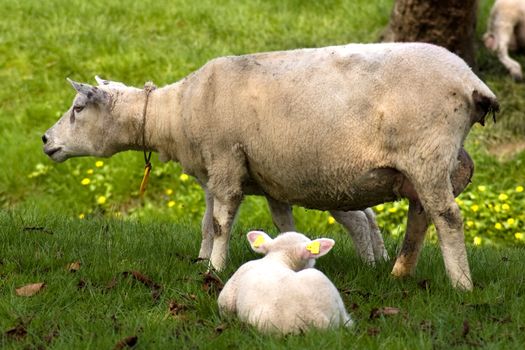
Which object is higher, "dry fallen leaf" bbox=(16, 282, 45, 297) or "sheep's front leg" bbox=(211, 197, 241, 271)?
"dry fallen leaf" bbox=(16, 282, 45, 297)

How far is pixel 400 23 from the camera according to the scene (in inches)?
484

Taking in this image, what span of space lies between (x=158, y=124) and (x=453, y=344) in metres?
2.89

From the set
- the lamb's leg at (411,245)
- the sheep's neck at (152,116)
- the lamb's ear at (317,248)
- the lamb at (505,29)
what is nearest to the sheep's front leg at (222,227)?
the sheep's neck at (152,116)

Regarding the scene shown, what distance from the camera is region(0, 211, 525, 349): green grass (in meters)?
4.83

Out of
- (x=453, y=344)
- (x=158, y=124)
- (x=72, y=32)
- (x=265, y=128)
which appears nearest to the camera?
(x=453, y=344)

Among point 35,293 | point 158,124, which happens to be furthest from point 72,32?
point 35,293

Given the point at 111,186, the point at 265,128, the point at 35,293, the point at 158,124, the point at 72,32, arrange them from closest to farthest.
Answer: the point at 35,293 → the point at 265,128 → the point at 158,124 → the point at 111,186 → the point at 72,32

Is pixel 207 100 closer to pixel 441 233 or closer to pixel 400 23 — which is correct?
pixel 441 233

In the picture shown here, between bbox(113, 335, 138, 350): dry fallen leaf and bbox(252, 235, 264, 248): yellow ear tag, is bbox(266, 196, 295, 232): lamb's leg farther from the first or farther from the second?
bbox(113, 335, 138, 350): dry fallen leaf

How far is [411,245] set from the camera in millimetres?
6297

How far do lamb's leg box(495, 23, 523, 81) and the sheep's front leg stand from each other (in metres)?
7.09

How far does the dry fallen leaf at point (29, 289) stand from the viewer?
569cm

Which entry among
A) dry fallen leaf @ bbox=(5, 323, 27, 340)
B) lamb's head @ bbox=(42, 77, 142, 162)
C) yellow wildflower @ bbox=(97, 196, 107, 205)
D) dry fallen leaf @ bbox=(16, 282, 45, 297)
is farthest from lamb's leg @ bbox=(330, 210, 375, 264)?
yellow wildflower @ bbox=(97, 196, 107, 205)

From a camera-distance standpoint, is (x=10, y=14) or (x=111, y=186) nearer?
(x=111, y=186)
